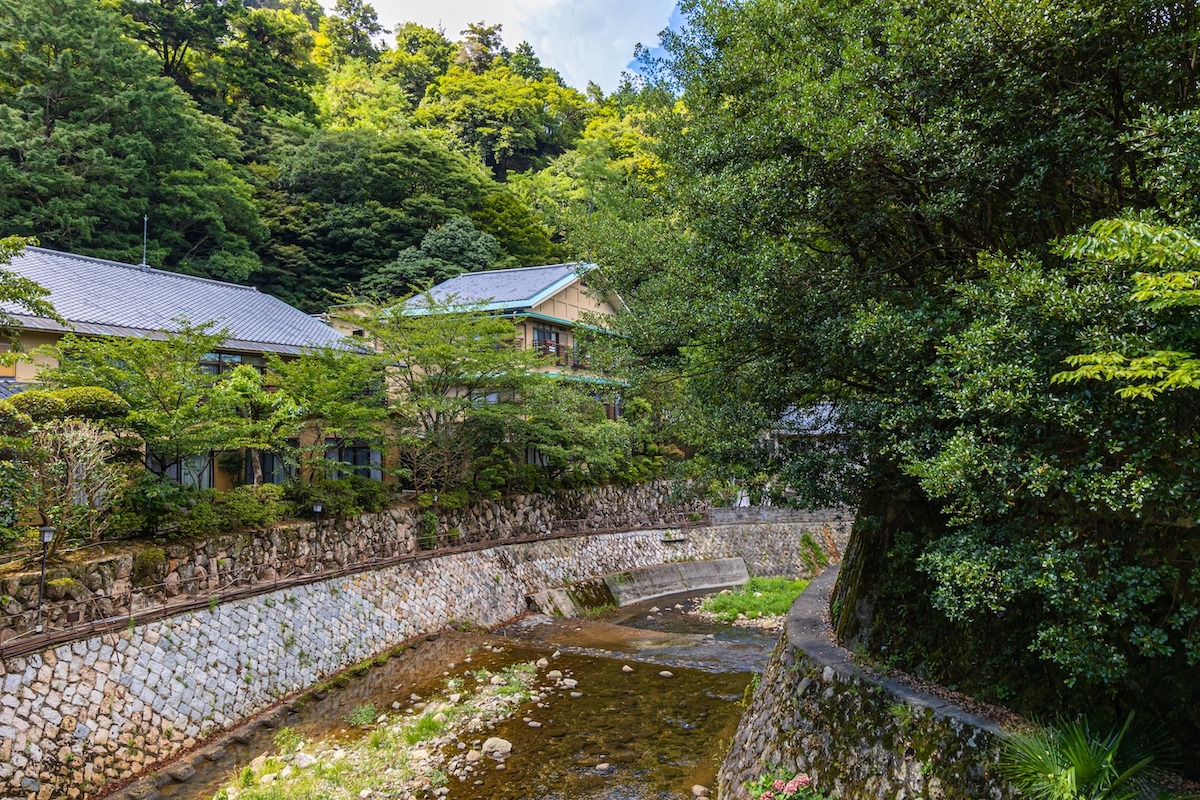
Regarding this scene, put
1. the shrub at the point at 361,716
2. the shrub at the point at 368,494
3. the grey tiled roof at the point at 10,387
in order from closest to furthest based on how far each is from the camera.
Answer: the shrub at the point at 361,716
the grey tiled roof at the point at 10,387
the shrub at the point at 368,494

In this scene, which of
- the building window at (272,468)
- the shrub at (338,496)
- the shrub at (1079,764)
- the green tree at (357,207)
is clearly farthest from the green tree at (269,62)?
the shrub at (1079,764)

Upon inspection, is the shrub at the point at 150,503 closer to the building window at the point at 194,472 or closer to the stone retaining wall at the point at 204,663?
the stone retaining wall at the point at 204,663

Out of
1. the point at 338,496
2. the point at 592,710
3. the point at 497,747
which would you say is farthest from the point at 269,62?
the point at 497,747

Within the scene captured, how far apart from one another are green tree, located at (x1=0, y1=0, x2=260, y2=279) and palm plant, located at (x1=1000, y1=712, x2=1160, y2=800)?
31.7 meters

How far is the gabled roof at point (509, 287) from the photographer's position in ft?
82.7

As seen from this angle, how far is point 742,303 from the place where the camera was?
8000 millimetres

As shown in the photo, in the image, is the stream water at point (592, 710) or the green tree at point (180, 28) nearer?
the stream water at point (592, 710)

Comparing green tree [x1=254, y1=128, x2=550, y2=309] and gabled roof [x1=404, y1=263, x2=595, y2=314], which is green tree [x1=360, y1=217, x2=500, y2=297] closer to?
green tree [x1=254, y1=128, x2=550, y2=309]

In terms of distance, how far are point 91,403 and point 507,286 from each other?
662 inches

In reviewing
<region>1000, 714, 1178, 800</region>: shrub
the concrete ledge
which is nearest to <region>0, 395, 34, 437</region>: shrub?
<region>1000, 714, 1178, 800</region>: shrub

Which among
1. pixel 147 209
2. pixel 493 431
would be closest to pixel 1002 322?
pixel 493 431

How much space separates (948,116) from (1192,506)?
12.5 feet

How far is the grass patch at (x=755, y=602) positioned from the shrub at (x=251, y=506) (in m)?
12.8

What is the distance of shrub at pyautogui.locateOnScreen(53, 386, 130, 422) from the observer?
12.0 metres
